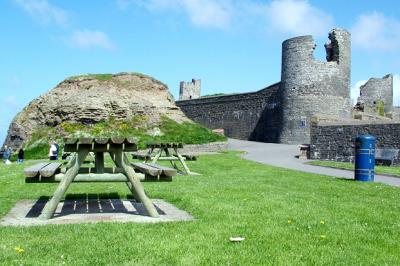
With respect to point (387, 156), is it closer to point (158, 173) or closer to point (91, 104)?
point (158, 173)

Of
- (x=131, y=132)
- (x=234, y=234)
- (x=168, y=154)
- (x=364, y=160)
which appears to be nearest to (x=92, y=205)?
(x=234, y=234)

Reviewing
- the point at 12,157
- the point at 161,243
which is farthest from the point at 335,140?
the point at 161,243

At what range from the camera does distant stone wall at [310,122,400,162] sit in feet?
72.9

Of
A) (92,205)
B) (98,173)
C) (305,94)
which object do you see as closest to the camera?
(98,173)

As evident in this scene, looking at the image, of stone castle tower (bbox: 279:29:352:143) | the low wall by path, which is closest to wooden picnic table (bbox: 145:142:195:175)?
the low wall by path

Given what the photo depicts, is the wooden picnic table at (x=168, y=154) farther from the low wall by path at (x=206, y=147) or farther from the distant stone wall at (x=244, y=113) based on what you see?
the distant stone wall at (x=244, y=113)

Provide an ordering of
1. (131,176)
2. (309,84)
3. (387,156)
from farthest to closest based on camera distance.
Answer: (309,84) < (387,156) < (131,176)

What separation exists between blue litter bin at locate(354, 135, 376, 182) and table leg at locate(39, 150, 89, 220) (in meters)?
8.56

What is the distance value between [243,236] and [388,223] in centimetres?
218

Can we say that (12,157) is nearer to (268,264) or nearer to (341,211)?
(341,211)

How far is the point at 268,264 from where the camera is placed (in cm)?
444

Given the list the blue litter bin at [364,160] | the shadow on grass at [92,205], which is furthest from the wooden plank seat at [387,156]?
the shadow on grass at [92,205]

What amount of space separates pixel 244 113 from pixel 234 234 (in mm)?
40723

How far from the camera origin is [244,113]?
151ft
